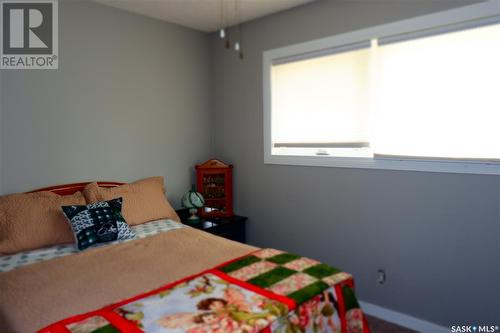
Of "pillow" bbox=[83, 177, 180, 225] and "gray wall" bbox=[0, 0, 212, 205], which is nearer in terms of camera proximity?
"gray wall" bbox=[0, 0, 212, 205]

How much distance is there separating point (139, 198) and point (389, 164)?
6.71 ft

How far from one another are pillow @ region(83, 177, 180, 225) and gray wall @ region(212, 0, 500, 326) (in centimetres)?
91

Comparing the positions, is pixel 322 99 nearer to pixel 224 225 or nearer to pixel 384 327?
pixel 224 225

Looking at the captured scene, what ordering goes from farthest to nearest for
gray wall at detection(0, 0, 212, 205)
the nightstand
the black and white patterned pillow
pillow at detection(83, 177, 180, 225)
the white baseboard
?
the nightstand
pillow at detection(83, 177, 180, 225)
gray wall at detection(0, 0, 212, 205)
the white baseboard
the black and white patterned pillow

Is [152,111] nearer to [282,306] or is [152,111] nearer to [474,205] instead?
[282,306]

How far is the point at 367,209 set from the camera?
2.68 m

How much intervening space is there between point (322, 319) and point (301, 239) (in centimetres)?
151

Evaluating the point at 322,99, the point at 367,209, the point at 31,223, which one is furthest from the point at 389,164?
the point at 31,223

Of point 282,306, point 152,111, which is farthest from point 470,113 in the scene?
point 152,111

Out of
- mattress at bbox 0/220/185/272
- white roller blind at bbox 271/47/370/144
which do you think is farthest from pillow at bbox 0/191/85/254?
white roller blind at bbox 271/47/370/144

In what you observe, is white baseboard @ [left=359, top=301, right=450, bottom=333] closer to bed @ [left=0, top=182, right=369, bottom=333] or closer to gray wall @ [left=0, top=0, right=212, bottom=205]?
bed @ [left=0, top=182, right=369, bottom=333]

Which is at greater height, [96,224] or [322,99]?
[322,99]

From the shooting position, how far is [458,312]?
7.50ft

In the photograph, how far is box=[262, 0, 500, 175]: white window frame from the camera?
2146 millimetres
